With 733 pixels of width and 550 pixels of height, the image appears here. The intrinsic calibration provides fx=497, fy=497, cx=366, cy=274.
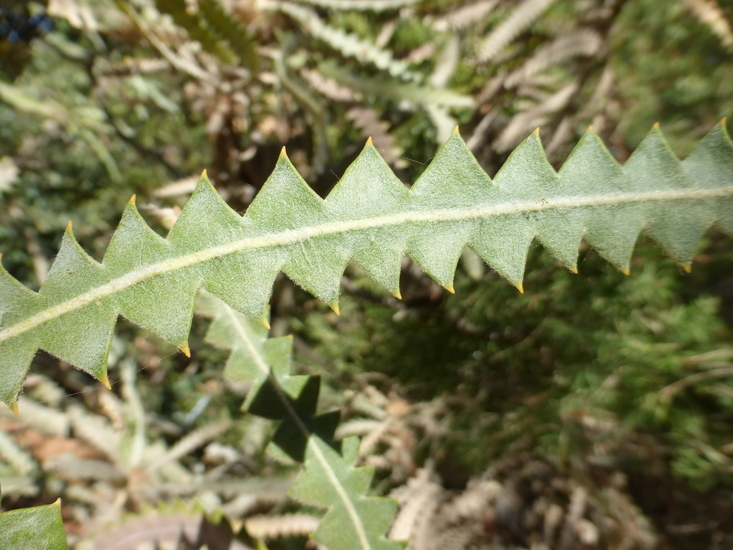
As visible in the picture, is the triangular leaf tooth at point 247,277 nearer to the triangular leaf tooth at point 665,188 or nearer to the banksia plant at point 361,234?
the banksia plant at point 361,234

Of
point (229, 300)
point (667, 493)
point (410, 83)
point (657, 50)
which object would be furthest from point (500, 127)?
point (667, 493)

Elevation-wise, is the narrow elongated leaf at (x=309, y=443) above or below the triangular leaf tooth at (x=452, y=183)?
below

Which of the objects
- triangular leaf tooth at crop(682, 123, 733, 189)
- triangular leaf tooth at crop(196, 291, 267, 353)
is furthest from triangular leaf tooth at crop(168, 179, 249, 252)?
triangular leaf tooth at crop(682, 123, 733, 189)

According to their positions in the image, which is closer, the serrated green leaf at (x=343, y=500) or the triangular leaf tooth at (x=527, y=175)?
the triangular leaf tooth at (x=527, y=175)

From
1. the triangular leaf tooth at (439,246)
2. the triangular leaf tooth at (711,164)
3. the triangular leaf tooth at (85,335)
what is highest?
the triangular leaf tooth at (711,164)

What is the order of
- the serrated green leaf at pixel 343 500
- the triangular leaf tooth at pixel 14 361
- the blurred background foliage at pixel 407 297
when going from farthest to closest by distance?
the blurred background foliage at pixel 407 297 → the serrated green leaf at pixel 343 500 → the triangular leaf tooth at pixel 14 361

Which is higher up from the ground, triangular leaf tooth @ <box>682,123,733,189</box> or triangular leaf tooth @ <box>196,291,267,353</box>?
triangular leaf tooth @ <box>682,123,733,189</box>

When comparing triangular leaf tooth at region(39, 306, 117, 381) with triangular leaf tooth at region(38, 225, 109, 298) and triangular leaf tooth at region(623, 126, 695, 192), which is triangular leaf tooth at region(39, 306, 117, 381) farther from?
triangular leaf tooth at region(623, 126, 695, 192)

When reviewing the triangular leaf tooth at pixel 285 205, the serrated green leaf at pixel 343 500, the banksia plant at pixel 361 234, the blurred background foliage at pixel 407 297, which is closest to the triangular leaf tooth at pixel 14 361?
the banksia plant at pixel 361 234

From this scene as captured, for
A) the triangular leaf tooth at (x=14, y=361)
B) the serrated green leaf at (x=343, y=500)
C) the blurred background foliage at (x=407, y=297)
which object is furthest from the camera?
the blurred background foliage at (x=407, y=297)
